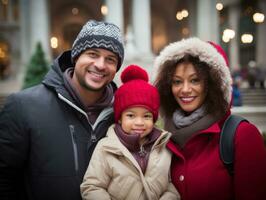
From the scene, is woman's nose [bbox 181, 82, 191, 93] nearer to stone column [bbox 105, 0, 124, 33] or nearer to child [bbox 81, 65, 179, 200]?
child [bbox 81, 65, 179, 200]

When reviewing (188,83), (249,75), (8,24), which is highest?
(8,24)

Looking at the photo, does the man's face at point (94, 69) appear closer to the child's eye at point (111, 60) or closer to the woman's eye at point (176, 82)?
the child's eye at point (111, 60)

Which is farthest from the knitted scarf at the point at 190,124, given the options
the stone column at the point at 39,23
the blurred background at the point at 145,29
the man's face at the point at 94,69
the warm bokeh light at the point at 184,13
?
the warm bokeh light at the point at 184,13

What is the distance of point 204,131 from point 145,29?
25357 millimetres

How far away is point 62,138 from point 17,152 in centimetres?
40

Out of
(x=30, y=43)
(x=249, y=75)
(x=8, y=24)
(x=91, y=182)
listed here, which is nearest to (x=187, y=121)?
(x=91, y=182)

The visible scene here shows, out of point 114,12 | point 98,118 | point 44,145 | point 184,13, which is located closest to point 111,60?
point 98,118

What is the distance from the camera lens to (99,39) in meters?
3.38

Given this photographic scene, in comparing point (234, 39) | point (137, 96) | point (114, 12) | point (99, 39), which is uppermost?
point (114, 12)

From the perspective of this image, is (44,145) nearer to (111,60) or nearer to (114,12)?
(111,60)

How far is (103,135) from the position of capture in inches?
135

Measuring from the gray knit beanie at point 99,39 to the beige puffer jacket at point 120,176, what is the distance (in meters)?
0.85

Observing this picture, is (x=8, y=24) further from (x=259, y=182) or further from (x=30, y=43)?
(x=259, y=182)

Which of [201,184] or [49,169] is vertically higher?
[49,169]
